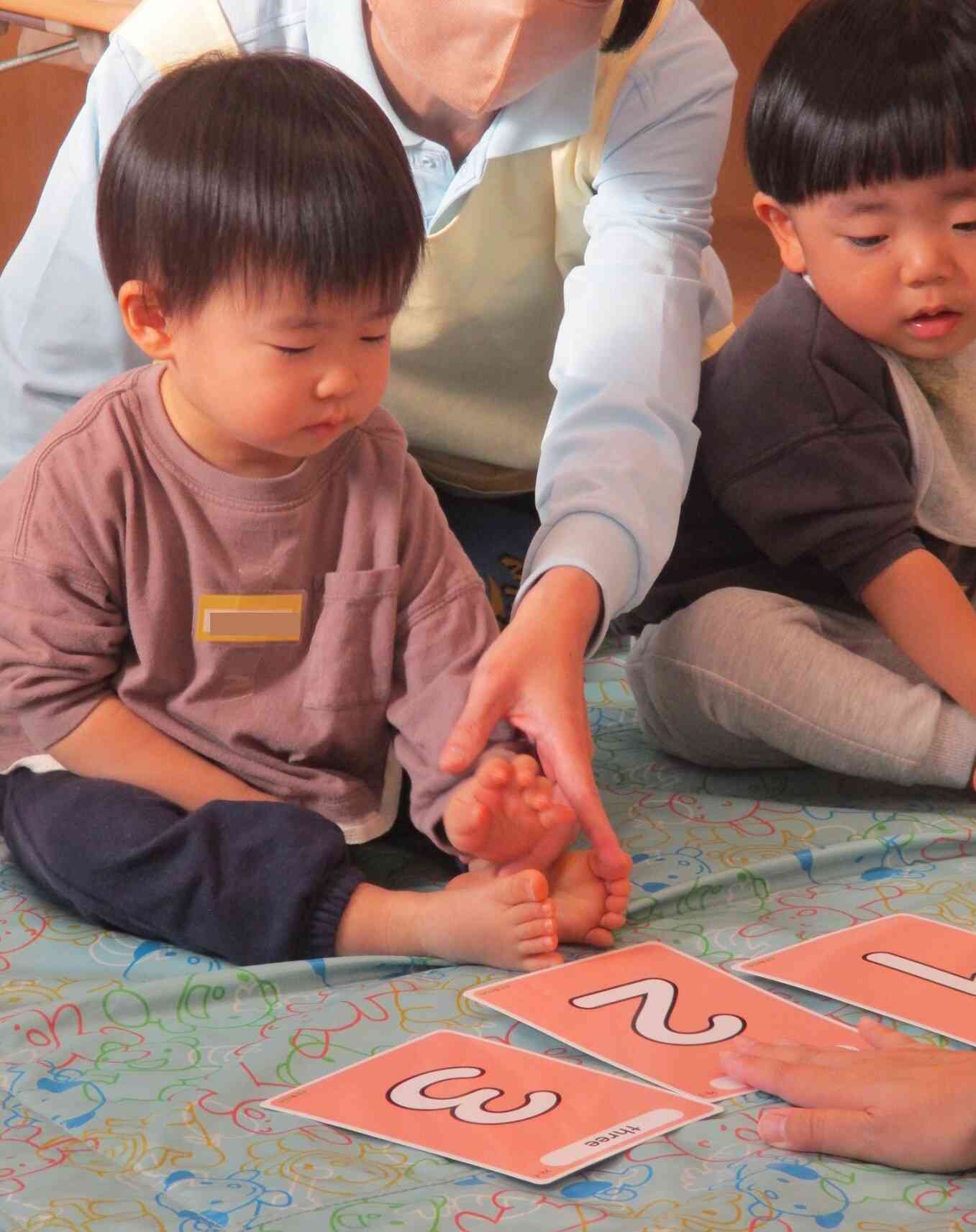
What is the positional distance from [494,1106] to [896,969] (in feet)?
0.97

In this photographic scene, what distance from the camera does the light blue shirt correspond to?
4.17 ft

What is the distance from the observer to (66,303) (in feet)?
4.45

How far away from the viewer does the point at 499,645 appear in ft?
3.54

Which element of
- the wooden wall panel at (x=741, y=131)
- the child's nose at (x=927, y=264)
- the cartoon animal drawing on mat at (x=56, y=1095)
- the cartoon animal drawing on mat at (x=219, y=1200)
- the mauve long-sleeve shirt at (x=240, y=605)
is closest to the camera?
the cartoon animal drawing on mat at (x=219, y=1200)

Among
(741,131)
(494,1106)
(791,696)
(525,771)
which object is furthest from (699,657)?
(741,131)

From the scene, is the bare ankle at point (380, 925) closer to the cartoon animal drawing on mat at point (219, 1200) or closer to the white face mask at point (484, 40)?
the cartoon animal drawing on mat at point (219, 1200)

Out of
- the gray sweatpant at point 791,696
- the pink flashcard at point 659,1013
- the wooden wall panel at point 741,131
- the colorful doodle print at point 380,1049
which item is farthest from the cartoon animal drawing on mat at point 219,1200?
the wooden wall panel at point 741,131

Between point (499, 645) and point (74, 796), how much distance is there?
0.30m

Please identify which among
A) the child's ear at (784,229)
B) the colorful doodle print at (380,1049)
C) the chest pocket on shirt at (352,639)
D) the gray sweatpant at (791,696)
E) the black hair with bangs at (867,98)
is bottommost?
the colorful doodle print at (380,1049)

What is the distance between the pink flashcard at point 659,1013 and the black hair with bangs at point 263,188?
17.4 inches

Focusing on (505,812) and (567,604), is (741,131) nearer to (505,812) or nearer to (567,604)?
(567,604)

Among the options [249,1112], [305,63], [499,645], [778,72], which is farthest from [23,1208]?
[778,72]

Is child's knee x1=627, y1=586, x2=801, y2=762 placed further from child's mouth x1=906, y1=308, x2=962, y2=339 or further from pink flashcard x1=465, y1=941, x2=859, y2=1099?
pink flashcard x1=465, y1=941, x2=859, y2=1099

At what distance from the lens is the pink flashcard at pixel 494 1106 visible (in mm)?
797
